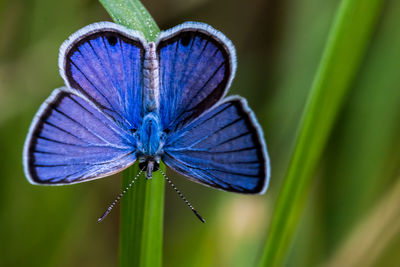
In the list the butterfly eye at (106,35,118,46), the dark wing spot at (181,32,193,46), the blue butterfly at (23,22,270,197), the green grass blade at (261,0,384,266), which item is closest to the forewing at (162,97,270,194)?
the blue butterfly at (23,22,270,197)

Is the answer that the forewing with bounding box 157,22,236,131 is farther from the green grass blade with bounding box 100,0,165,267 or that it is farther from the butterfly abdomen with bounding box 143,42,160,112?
the green grass blade with bounding box 100,0,165,267

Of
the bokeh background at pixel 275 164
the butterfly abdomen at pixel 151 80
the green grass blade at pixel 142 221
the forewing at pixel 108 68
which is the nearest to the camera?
the green grass blade at pixel 142 221

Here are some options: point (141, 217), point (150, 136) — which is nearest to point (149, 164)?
point (141, 217)

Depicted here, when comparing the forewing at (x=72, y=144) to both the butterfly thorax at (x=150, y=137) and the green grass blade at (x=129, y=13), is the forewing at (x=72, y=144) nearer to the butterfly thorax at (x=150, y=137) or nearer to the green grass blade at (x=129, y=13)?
the butterfly thorax at (x=150, y=137)

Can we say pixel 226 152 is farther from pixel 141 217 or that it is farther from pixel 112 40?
pixel 112 40

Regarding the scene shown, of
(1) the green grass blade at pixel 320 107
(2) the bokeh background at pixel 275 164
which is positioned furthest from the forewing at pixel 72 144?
(2) the bokeh background at pixel 275 164
